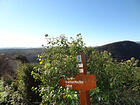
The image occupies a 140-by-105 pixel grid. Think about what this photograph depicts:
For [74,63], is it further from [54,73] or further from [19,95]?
[19,95]

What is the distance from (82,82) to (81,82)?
0.09 ft

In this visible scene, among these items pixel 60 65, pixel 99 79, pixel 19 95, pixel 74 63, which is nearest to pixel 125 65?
pixel 99 79

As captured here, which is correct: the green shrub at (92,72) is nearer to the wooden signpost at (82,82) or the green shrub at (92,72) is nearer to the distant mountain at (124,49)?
A: the wooden signpost at (82,82)

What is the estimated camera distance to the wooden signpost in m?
2.68

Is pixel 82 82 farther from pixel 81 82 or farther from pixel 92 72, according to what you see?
pixel 92 72

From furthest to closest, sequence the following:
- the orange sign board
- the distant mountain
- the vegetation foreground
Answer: the distant mountain → the vegetation foreground → the orange sign board

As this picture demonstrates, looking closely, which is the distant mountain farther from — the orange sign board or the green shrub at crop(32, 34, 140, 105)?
the orange sign board

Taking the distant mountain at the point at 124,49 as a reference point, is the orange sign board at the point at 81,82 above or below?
above

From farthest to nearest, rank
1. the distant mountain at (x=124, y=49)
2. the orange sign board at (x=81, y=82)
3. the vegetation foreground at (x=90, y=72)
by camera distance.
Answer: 1. the distant mountain at (x=124, y=49)
2. the vegetation foreground at (x=90, y=72)
3. the orange sign board at (x=81, y=82)

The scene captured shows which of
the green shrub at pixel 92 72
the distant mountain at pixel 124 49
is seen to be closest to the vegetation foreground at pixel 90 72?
the green shrub at pixel 92 72

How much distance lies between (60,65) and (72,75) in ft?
1.35

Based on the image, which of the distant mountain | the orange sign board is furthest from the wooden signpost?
the distant mountain

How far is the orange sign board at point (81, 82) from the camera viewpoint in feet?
8.67

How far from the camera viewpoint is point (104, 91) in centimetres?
307
